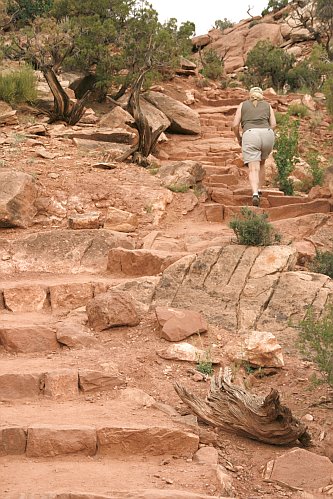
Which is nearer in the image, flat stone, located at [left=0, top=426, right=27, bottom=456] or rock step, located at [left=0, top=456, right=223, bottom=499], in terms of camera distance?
rock step, located at [left=0, top=456, right=223, bottom=499]

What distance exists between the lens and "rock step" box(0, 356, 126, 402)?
5.14 metres

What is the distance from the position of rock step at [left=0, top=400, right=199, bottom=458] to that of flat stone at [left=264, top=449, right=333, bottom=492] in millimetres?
490

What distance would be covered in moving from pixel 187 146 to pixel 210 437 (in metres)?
10.7

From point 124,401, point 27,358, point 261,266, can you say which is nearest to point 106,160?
point 261,266

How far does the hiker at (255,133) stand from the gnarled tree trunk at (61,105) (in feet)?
16.6

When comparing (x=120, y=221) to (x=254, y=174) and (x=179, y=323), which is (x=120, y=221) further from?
(x=179, y=323)

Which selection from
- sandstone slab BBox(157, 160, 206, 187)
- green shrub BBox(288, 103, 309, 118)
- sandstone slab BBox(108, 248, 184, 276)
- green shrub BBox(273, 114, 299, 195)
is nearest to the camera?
sandstone slab BBox(108, 248, 184, 276)

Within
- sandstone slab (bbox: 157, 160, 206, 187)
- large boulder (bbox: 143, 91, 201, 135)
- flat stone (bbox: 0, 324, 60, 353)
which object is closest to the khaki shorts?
sandstone slab (bbox: 157, 160, 206, 187)

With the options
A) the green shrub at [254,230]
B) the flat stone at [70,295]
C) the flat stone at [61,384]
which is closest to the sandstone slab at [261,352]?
the flat stone at [61,384]

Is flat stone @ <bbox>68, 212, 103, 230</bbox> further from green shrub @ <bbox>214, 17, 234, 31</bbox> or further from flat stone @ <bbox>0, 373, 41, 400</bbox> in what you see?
green shrub @ <bbox>214, 17, 234, 31</bbox>

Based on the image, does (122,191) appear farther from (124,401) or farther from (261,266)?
(124,401)

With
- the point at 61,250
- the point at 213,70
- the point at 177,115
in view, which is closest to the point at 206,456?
the point at 61,250

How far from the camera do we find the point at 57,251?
316 inches

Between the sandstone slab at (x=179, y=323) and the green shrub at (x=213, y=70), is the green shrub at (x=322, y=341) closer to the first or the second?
the sandstone slab at (x=179, y=323)
